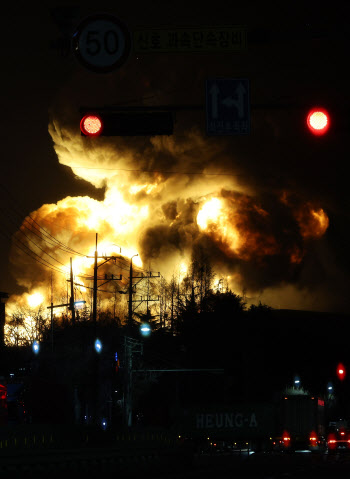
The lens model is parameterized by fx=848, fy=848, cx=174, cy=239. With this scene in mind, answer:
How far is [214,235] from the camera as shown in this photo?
11450 cm

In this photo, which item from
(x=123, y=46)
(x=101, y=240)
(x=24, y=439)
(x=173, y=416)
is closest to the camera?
(x=123, y=46)

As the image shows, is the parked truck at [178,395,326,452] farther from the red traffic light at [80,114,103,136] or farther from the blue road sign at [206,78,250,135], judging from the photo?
the red traffic light at [80,114,103,136]

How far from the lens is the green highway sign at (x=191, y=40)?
15.2 m

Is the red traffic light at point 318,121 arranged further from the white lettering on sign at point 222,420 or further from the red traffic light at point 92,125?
the white lettering on sign at point 222,420

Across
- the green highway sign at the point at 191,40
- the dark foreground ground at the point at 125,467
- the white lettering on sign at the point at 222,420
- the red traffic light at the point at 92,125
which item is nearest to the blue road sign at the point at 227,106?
the green highway sign at the point at 191,40

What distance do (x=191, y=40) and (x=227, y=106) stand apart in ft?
5.57

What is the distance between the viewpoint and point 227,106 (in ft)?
53.8

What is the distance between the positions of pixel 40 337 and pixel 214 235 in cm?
2815

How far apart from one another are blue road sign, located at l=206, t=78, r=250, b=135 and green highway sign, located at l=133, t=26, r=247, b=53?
4.00 ft

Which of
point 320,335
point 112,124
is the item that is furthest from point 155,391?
point 112,124

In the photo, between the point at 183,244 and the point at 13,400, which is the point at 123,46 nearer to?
the point at 13,400

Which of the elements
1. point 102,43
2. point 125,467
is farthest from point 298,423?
point 102,43

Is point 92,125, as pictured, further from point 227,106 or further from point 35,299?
point 35,299

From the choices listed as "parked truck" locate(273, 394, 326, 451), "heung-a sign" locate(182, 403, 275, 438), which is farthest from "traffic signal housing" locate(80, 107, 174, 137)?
"parked truck" locate(273, 394, 326, 451)
